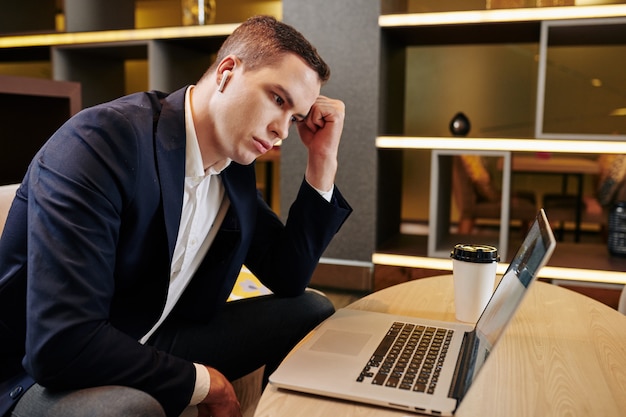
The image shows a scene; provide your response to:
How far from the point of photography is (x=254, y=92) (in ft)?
3.36

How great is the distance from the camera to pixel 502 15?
2.23 meters

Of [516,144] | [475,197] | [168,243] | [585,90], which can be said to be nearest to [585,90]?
[585,90]

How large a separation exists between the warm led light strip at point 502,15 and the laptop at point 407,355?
1.53 meters

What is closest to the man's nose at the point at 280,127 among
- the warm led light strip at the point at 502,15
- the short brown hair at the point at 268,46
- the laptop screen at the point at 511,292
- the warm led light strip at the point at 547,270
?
the short brown hair at the point at 268,46

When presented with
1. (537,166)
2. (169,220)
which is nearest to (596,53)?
(537,166)

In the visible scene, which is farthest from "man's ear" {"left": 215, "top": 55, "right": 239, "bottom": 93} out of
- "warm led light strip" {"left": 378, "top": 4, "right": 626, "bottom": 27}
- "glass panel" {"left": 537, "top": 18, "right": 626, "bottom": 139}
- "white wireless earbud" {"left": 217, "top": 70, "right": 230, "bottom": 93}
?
"glass panel" {"left": 537, "top": 18, "right": 626, "bottom": 139}

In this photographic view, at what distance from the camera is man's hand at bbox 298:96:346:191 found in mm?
1228

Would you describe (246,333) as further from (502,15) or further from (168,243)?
(502,15)

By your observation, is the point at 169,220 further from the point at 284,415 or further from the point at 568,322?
the point at 568,322

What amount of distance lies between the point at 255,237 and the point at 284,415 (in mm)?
649

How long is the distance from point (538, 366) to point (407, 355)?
0.63 feet

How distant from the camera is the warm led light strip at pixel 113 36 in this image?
2.55 m

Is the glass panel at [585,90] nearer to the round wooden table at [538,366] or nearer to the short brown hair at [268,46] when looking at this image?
the round wooden table at [538,366]

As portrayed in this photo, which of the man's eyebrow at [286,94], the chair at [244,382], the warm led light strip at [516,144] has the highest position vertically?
the man's eyebrow at [286,94]
